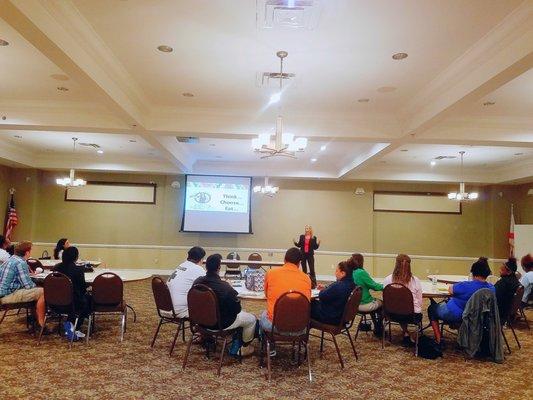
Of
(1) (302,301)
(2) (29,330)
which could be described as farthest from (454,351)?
(2) (29,330)

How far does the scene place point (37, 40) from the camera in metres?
3.32

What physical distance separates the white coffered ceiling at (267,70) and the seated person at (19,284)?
2187 mm

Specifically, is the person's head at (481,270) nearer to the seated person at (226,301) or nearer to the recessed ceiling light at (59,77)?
the seated person at (226,301)

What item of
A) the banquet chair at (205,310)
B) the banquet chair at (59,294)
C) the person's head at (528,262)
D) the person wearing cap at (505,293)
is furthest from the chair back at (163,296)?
the person's head at (528,262)

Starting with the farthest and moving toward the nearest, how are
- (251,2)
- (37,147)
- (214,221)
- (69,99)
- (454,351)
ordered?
1. (214,221)
2. (37,147)
3. (69,99)
4. (454,351)
5. (251,2)

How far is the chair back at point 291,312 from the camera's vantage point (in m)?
3.52

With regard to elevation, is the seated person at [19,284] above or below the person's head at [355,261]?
below

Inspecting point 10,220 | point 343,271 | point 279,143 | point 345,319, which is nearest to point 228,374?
point 345,319

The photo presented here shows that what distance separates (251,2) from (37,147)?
8496 mm

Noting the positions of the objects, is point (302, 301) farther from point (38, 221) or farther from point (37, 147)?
point (38, 221)

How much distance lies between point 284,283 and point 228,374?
3.43 feet

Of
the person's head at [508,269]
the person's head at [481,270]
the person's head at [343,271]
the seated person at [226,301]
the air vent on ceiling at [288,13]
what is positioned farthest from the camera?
the person's head at [508,269]

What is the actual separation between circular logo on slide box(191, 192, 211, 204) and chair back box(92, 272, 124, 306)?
21.2ft

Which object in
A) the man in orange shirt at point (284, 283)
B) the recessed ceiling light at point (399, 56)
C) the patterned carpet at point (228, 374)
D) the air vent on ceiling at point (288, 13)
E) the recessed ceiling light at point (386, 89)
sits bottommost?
the patterned carpet at point (228, 374)
